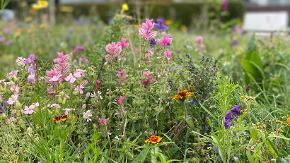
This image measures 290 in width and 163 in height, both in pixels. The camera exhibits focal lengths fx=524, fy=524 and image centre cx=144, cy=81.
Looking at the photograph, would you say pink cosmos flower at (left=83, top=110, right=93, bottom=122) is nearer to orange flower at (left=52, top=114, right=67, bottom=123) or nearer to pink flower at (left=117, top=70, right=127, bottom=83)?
orange flower at (left=52, top=114, right=67, bottom=123)

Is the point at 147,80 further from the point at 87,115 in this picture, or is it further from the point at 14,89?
the point at 14,89

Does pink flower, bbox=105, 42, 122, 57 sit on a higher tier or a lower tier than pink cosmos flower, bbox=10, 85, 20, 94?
higher

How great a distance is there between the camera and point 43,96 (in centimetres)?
266

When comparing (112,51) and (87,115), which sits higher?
(112,51)

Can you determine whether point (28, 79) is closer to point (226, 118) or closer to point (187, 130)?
point (187, 130)

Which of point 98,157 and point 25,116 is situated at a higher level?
point 25,116

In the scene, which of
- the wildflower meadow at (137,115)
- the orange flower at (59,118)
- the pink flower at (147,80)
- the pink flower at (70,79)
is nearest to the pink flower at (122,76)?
the wildflower meadow at (137,115)

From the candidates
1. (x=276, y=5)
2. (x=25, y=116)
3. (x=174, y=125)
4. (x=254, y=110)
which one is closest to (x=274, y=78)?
(x=254, y=110)

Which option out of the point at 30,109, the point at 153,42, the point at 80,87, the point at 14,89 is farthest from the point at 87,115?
the point at 153,42

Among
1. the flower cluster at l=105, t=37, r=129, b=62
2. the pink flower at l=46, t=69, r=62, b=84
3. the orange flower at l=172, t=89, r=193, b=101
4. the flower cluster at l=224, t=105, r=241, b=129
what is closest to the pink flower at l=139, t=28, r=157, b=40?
the flower cluster at l=105, t=37, r=129, b=62

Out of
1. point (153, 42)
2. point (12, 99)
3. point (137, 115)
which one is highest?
point (153, 42)

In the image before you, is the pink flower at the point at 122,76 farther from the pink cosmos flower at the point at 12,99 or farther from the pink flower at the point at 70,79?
the pink cosmos flower at the point at 12,99

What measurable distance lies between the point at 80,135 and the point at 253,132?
2.59ft

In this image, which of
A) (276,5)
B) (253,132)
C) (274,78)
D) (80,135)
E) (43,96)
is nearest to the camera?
(253,132)
